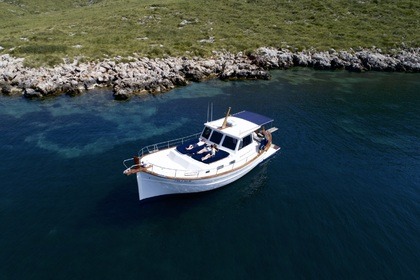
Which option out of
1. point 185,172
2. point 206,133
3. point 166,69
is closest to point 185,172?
point 185,172

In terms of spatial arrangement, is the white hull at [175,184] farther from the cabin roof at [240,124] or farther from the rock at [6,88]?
the rock at [6,88]

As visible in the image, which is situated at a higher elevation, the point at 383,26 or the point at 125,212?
the point at 383,26

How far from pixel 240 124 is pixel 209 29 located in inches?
2765

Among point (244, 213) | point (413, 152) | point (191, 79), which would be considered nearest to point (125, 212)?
point (244, 213)

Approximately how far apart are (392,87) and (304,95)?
23.0m

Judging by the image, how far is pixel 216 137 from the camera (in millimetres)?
32281

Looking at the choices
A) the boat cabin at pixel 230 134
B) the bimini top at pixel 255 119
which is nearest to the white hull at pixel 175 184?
the boat cabin at pixel 230 134

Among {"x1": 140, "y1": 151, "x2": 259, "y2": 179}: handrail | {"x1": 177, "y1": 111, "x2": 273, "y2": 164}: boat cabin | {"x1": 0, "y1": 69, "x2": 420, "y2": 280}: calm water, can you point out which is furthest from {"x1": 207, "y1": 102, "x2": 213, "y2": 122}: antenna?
{"x1": 140, "y1": 151, "x2": 259, "y2": 179}: handrail

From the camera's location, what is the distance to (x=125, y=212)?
26562 millimetres

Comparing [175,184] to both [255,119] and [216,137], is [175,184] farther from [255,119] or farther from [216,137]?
[255,119]

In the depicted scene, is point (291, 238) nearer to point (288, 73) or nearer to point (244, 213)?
point (244, 213)

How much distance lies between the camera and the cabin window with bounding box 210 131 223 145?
32.1 meters

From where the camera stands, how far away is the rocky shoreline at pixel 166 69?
55.9 meters

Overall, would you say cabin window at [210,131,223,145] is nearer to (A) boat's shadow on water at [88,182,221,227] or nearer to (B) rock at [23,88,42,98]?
(A) boat's shadow on water at [88,182,221,227]
